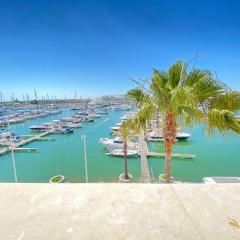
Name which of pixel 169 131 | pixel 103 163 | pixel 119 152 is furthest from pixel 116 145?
pixel 169 131

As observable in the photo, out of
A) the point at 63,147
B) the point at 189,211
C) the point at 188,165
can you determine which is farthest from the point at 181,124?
the point at 63,147

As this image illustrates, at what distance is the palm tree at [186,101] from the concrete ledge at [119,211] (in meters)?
1.66

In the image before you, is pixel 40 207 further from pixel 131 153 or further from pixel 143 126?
pixel 131 153

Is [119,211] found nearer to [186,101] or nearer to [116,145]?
[186,101]

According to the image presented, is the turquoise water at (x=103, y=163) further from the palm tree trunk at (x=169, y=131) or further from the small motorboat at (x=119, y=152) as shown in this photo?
the palm tree trunk at (x=169, y=131)

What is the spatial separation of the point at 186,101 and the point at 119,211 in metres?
2.33

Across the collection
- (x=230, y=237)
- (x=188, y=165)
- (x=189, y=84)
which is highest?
(x=189, y=84)

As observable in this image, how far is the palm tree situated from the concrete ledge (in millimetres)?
1656

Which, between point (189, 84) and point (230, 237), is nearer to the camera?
point (230, 237)

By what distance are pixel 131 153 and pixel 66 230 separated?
647 inches

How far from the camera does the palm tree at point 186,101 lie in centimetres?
339

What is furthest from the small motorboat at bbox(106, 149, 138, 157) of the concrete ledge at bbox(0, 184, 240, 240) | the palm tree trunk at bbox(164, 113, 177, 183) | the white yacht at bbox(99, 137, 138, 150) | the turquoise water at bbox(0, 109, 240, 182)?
the concrete ledge at bbox(0, 184, 240, 240)

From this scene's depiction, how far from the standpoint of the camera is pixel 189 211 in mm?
1596

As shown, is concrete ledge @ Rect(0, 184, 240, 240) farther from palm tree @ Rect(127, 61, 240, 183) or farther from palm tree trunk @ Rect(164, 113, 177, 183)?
palm tree trunk @ Rect(164, 113, 177, 183)
